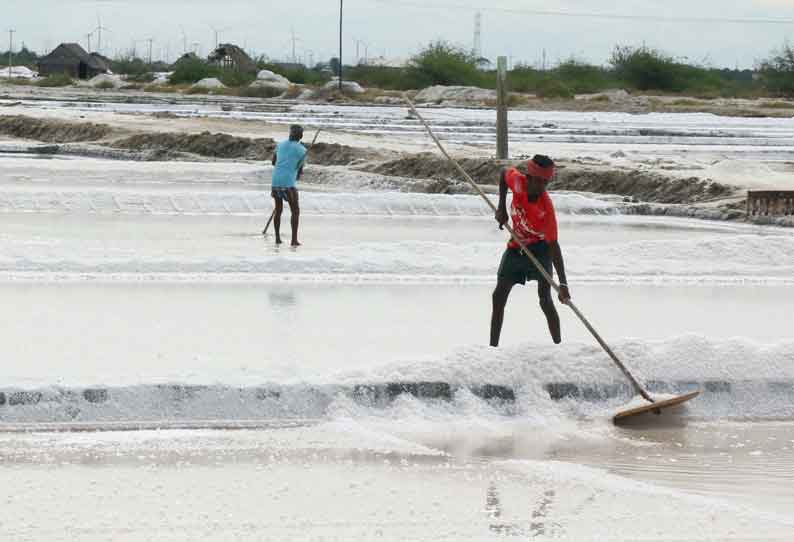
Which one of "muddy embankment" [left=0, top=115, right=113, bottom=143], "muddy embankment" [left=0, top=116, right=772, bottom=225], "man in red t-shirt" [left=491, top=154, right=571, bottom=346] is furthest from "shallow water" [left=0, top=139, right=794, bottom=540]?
"muddy embankment" [left=0, top=115, right=113, bottom=143]

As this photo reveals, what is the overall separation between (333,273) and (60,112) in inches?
1309

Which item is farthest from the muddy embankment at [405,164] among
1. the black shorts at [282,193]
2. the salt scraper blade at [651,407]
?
the salt scraper blade at [651,407]

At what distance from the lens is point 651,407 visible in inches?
322

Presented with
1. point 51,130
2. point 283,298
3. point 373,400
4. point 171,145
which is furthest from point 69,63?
point 373,400

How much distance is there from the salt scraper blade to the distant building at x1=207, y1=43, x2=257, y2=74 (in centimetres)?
9207

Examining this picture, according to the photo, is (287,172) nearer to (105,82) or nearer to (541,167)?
(541,167)

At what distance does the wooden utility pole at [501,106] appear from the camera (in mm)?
24766

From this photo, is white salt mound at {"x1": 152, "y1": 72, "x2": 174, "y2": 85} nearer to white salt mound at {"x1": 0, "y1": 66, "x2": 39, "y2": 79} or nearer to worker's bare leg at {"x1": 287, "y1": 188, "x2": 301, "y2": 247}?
white salt mound at {"x1": 0, "y1": 66, "x2": 39, "y2": 79}

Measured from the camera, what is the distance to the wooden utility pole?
24.8 m

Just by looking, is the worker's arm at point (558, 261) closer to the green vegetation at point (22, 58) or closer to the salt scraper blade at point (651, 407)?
the salt scraper blade at point (651, 407)

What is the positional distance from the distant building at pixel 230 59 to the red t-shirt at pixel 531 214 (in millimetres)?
91253

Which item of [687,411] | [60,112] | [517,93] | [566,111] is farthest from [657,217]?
[517,93]

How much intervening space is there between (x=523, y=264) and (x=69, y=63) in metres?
96.9

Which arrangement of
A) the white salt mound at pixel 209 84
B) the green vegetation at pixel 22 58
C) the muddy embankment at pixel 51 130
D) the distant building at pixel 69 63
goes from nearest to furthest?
1. the muddy embankment at pixel 51 130
2. the white salt mound at pixel 209 84
3. the distant building at pixel 69 63
4. the green vegetation at pixel 22 58
